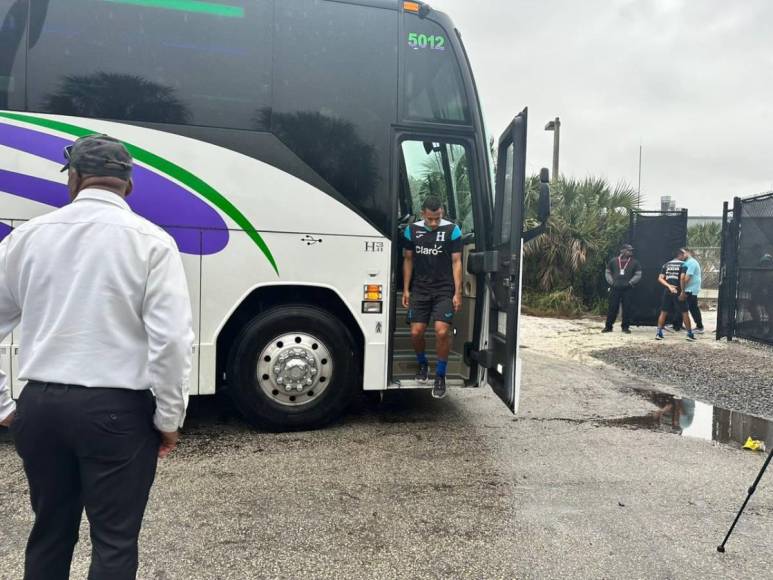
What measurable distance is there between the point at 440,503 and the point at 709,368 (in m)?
6.19

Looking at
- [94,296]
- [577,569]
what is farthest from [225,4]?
[577,569]

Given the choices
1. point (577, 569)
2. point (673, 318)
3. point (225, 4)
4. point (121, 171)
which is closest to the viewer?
point (121, 171)

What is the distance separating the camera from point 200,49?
450 centimetres

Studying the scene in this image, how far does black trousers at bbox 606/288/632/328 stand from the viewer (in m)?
12.0

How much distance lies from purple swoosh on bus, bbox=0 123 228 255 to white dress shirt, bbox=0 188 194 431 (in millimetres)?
2633

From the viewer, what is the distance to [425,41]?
4.86 meters

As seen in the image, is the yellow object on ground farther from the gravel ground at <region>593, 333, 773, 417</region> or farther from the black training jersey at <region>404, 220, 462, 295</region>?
the black training jersey at <region>404, 220, 462, 295</region>

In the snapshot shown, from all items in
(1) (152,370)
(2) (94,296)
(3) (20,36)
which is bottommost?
(1) (152,370)

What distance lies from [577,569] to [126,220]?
2.59 m

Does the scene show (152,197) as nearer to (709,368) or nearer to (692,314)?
(709,368)

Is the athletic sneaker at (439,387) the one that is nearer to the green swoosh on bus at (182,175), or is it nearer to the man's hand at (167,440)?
the green swoosh on bus at (182,175)

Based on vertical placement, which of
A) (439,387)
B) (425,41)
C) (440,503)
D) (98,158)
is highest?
(425,41)

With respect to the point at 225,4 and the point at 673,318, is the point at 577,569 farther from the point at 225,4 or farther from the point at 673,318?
the point at 673,318

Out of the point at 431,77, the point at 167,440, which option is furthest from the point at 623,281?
the point at 167,440
